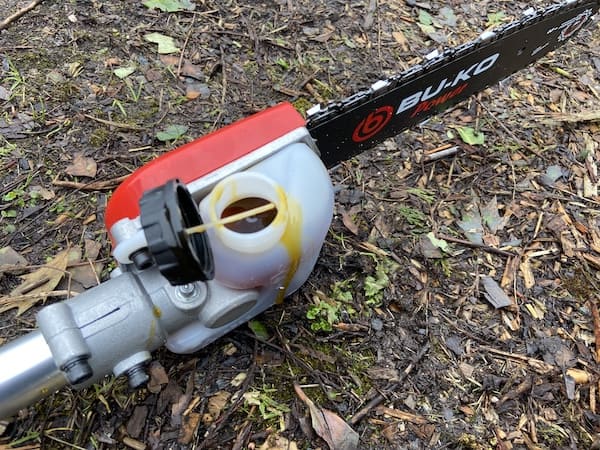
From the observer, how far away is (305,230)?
1.77 meters

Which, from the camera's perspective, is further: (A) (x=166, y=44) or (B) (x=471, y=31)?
(B) (x=471, y=31)

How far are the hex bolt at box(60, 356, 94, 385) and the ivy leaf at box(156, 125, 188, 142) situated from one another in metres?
1.33

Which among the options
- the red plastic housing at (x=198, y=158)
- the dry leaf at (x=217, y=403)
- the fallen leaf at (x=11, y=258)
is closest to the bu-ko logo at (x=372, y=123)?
the red plastic housing at (x=198, y=158)

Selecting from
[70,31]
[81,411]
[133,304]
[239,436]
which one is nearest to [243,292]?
[133,304]

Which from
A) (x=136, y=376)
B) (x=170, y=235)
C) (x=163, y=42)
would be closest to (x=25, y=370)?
A: (x=136, y=376)

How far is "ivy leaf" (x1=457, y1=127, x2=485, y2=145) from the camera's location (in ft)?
9.53

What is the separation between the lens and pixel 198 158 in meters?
1.78

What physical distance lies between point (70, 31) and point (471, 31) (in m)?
2.34

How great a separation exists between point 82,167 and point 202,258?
4.38 feet

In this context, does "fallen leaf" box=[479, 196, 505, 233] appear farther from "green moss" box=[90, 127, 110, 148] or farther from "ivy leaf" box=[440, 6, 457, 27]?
"green moss" box=[90, 127, 110, 148]

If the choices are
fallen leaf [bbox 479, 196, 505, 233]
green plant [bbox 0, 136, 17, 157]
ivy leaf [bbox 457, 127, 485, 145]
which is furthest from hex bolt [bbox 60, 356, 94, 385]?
ivy leaf [bbox 457, 127, 485, 145]

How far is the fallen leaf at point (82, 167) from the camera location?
2.52 meters

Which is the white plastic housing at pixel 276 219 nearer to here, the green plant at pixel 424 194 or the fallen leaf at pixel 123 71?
the green plant at pixel 424 194

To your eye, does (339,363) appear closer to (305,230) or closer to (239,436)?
(239,436)
